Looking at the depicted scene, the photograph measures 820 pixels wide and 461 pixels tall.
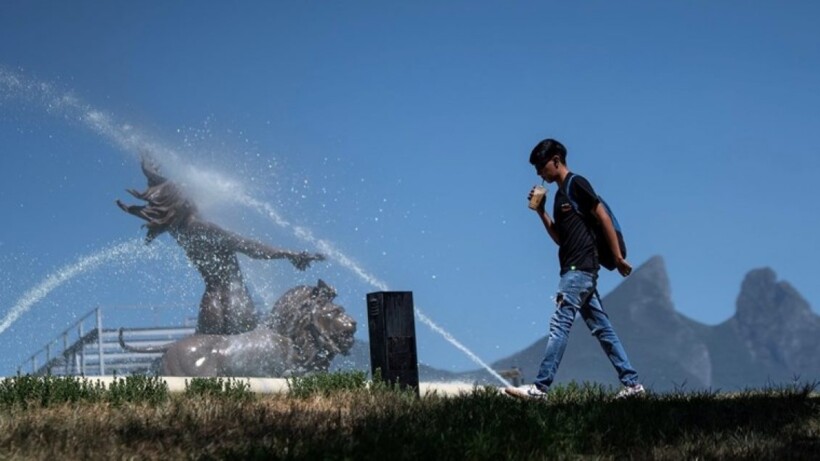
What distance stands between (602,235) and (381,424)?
10.1 feet

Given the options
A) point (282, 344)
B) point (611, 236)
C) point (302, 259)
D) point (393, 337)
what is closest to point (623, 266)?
point (611, 236)

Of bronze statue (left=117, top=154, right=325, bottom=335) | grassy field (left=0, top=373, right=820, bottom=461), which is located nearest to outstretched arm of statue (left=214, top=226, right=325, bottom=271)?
bronze statue (left=117, top=154, right=325, bottom=335)

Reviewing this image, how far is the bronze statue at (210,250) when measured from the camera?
92.9ft

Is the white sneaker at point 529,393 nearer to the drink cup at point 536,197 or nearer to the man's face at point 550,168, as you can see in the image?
the drink cup at point 536,197

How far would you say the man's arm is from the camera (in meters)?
9.80

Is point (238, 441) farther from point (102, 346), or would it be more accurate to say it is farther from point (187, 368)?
point (102, 346)

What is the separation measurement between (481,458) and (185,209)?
77.6 ft

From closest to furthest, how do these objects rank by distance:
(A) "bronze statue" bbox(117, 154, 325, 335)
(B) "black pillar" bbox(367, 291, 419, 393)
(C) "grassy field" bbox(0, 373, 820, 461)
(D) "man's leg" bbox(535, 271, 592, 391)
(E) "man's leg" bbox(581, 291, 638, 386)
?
(C) "grassy field" bbox(0, 373, 820, 461) → (D) "man's leg" bbox(535, 271, 592, 391) → (E) "man's leg" bbox(581, 291, 638, 386) → (B) "black pillar" bbox(367, 291, 419, 393) → (A) "bronze statue" bbox(117, 154, 325, 335)

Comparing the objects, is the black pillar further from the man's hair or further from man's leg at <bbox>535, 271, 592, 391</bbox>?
the man's hair

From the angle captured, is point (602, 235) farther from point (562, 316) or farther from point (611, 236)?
point (562, 316)

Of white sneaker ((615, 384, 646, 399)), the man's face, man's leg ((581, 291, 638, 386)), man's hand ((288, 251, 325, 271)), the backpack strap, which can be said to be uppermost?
man's hand ((288, 251, 325, 271))

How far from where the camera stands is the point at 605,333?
1023 cm

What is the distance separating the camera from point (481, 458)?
21.5 feet

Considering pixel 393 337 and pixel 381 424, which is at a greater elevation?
pixel 393 337
